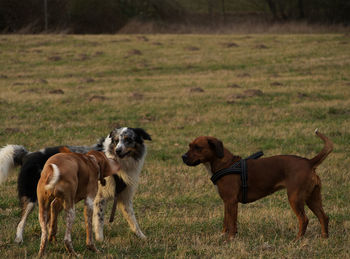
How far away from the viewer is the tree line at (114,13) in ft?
135

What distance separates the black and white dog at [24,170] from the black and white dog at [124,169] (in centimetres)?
83

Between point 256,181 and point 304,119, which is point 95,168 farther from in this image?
point 304,119

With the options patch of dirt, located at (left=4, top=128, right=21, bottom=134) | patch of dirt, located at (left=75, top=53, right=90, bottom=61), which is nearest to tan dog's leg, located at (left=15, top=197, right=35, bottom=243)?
patch of dirt, located at (left=4, top=128, right=21, bottom=134)

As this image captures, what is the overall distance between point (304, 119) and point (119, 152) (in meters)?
8.92

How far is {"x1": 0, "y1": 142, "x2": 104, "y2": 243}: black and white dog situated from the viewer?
681 centimetres

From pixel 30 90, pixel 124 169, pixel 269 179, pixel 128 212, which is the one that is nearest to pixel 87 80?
pixel 30 90

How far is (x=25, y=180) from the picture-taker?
22.7 ft

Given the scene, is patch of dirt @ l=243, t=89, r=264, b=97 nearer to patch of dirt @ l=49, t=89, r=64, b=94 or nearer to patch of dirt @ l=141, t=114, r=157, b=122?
patch of dirt @ l=141, t=114, r=157, b=122

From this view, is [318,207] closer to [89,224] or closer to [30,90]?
[89,224]

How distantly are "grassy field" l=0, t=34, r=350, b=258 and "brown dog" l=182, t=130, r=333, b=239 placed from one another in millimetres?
362

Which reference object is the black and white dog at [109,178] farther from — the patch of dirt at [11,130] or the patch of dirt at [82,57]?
the patch of dirt at [82,57]

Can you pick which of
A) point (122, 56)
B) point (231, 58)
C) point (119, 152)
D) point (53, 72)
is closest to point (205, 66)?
point (231, 58)

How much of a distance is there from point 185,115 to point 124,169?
830cm

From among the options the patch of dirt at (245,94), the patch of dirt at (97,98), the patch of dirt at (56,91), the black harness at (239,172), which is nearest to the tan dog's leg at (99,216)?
the black harness at (239,172)
